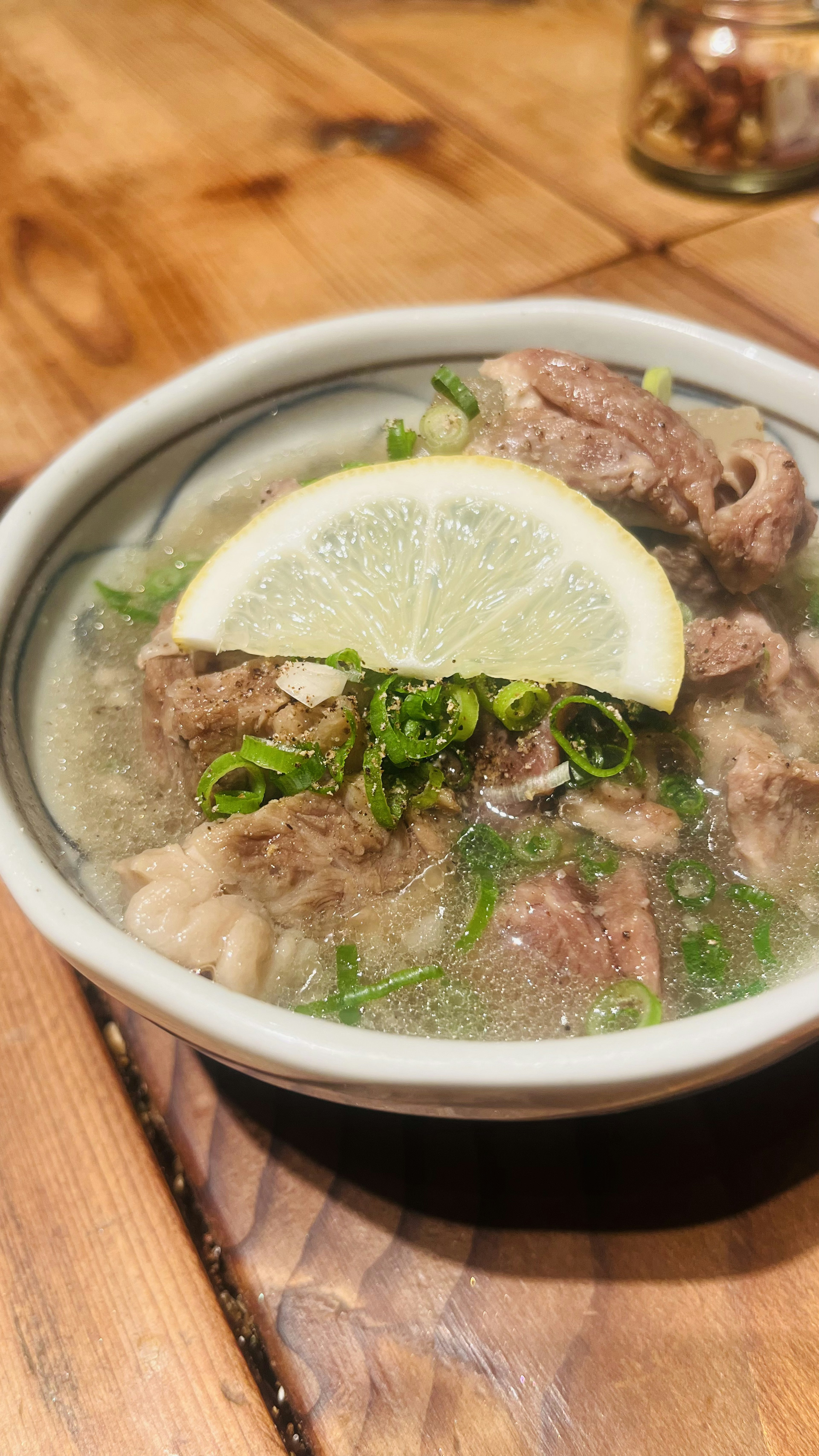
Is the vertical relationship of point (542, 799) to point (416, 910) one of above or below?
above

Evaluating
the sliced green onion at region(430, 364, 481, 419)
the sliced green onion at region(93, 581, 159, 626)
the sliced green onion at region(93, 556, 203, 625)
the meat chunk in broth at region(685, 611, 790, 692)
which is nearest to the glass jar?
the sliced green onion at region(430, 364, 481, 419)

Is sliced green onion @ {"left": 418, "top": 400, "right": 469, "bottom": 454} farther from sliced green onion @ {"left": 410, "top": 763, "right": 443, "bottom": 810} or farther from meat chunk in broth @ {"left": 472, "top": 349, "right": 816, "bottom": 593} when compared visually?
sliced green onion @ {"left": 410, "top": 763, "right": 443, "bottom": 810}

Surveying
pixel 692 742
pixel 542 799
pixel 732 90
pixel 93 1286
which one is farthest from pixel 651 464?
pixel 732 90

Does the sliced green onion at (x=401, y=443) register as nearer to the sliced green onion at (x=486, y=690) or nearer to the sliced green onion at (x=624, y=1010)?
the sliced green onion at (x=486, y=690)

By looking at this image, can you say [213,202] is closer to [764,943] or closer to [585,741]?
[585,741]

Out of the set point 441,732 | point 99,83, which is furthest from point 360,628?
point 99,83

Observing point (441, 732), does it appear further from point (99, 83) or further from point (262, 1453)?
point (99, 83)
